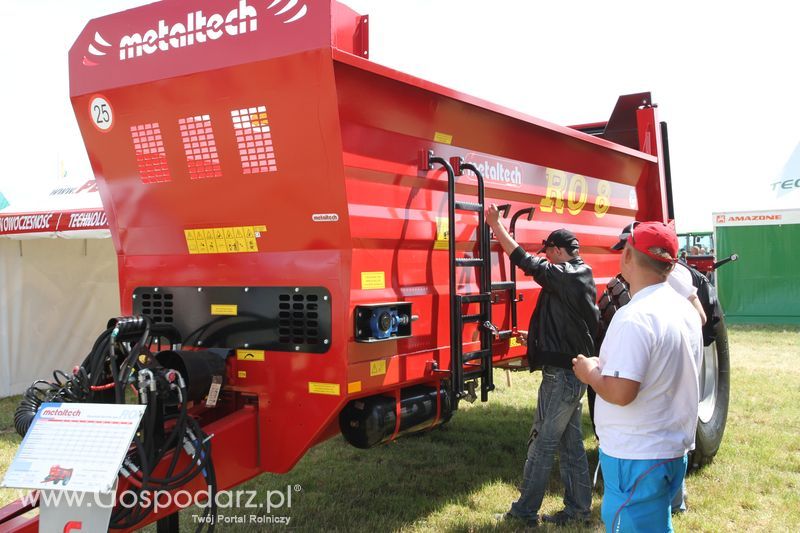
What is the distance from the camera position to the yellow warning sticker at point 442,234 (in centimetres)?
364

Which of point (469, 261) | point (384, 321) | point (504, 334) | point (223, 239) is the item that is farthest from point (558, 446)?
point (223, 239)

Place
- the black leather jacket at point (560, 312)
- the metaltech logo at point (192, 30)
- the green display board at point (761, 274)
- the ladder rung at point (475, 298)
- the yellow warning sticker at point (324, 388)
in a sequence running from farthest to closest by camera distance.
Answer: the green display board at point (761, 274), the black leather jacket at point (560, 312), the ladder rung at point (475, 298), the yellow warning sticker at point (324, 388), the metaltech logo at point (192, 30)

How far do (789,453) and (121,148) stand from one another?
5.39 meters

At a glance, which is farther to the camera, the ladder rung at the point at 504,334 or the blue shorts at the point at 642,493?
the ladder rung at the point at 504,334

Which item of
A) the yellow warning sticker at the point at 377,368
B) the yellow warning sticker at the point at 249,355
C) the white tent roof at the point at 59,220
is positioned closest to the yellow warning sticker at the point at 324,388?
the yellow warning sticker at the point at 377,368

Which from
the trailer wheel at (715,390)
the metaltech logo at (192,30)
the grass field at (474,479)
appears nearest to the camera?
the metaltech logo at (192,30)

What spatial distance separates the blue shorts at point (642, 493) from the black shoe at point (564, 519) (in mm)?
1671

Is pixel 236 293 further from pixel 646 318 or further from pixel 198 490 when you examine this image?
pixel 646 318

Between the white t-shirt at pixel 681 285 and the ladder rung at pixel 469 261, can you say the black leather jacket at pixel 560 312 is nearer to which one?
the ladder rung at pixel 469 261

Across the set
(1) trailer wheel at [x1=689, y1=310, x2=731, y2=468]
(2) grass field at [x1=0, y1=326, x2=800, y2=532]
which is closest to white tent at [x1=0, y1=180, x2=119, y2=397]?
(2) grass field at [x1=0, y1=326, x2=800, y2=532]

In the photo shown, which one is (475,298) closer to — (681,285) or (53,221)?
(681,285)

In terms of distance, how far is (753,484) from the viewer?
190 inches

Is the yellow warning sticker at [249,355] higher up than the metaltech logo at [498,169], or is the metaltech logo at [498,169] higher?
the metaltech logo at [498,169]

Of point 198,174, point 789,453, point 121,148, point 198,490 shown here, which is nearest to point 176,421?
point 198,490
